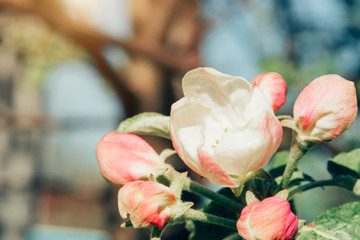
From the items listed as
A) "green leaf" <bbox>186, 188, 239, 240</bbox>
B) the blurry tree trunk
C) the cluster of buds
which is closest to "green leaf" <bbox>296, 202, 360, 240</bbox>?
the cluster of buds

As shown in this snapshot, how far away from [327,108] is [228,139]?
109mm

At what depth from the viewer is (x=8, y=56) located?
6.36 m

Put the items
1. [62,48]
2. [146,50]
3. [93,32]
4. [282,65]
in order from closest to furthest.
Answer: [282,65] → [93,32] → [146,50] → [62,48]

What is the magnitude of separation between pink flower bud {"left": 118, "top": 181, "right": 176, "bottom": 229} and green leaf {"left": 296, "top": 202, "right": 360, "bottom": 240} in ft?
0.40

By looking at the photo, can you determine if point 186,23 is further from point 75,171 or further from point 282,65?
point 75,171

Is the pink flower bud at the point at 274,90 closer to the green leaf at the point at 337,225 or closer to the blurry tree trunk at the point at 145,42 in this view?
the green leaf at the point at 337,225

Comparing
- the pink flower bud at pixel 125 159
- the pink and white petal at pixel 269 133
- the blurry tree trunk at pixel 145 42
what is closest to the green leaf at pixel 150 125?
the pink flower bud at pixel 125 159

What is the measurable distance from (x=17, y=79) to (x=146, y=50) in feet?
14.3

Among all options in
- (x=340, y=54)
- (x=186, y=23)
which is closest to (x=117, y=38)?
(x=186, y=23)

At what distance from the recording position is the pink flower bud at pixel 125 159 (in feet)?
1.58

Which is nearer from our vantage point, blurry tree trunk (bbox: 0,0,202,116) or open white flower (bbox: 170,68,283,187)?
open white flower (bbox: 170,68,283,187)

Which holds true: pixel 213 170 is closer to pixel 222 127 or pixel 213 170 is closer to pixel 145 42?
pixel 222 127

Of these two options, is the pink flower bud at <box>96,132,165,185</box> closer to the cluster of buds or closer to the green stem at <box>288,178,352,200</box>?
the cluster of buds

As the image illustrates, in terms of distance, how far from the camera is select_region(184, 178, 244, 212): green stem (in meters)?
0.48
